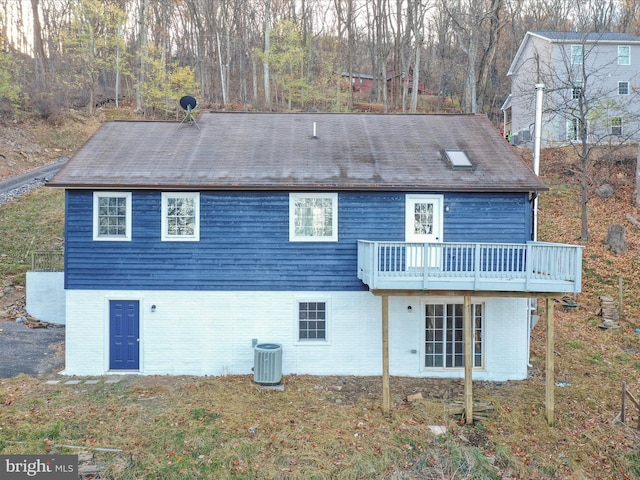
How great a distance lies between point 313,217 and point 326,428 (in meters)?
Answer: 5.22

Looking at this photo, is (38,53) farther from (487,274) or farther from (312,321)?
(487,274)

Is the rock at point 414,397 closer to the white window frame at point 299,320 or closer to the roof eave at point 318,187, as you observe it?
the white window frame at point 299,320

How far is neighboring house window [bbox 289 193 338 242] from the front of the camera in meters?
13.1

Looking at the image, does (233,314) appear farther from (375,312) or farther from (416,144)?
(416,144)

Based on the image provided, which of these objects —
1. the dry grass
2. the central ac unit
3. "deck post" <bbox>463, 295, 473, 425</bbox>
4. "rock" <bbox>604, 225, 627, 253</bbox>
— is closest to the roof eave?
"deck post" <bbox>463, 295, 473, 425</bbox>

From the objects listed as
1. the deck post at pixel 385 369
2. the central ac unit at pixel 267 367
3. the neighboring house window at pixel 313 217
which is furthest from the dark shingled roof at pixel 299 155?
the central ac unit at pixel 267 367

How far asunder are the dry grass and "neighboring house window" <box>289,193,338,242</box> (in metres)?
3.61

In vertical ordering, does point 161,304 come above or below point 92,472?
above

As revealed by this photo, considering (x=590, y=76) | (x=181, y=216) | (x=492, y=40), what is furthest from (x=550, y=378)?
(x=590, y=76)

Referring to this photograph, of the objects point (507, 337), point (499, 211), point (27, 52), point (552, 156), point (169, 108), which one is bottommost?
point (507, 337)

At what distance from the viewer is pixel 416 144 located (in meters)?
14.7

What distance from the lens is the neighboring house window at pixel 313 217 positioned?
13.1 meters

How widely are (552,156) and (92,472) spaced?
30.5m

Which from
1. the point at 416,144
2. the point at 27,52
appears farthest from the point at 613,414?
the point at 27,52
